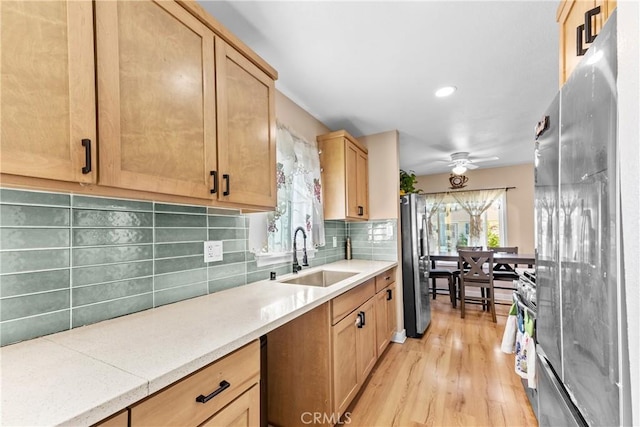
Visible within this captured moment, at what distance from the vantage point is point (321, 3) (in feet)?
4.23

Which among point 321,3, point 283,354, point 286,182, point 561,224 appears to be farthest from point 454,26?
point 283,354

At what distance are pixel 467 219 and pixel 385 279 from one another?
12.6 ft

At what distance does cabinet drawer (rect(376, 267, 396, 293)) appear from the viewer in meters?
2.37

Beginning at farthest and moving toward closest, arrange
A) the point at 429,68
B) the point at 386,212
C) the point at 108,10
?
the point at 386,212, the point at 429,68, the point at 108,10

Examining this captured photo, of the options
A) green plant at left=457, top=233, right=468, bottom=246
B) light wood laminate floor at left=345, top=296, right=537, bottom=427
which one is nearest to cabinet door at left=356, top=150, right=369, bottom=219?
light wood laminate floor at left=345, top=296, right=537, bottom=427

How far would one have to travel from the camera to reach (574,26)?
41.9 inches

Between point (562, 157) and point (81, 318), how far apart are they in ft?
5.73

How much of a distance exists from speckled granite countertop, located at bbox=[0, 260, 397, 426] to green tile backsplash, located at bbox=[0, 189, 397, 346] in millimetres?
66

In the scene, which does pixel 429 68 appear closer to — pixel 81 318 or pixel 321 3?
pixel 321 3

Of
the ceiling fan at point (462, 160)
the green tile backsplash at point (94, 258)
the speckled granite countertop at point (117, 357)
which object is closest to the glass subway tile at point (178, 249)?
the green tile backsplash at point (94, 258)

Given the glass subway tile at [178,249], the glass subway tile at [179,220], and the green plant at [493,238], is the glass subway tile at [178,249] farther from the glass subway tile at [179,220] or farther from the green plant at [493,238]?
the green plant at [493,238]

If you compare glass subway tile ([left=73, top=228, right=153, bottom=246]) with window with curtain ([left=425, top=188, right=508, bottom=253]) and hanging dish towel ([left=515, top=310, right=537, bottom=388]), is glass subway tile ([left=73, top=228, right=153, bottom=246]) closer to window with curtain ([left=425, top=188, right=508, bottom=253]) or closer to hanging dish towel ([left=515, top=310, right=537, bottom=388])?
hanging dish towel ([left=515, top=310, right=537, bottom=388])

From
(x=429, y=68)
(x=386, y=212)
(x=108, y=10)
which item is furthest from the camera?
(x=386, y=212)

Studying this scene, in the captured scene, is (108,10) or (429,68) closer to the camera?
(108,10)
